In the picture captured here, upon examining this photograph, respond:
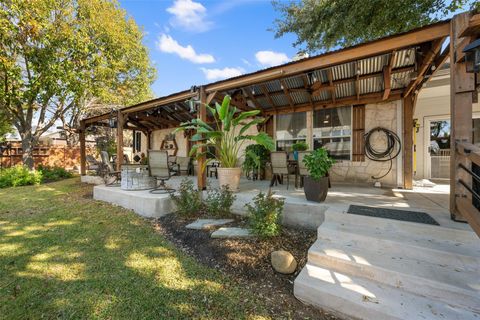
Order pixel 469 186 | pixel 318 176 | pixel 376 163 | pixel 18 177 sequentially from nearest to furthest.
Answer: pixel 469 186 → pixel 318 176 → pixel 376 163 → pixel 18 177

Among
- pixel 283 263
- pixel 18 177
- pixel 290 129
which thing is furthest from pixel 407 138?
pixel 18 177

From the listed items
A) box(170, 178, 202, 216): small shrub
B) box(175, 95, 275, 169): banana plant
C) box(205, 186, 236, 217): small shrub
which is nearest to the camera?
box(205, 186, 236, 217): small shrub

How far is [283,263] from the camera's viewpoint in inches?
95.2

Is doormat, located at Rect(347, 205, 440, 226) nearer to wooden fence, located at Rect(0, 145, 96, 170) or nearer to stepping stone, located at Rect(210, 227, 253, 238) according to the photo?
stepping stone, located at Rect(210, 227, 253, 238)

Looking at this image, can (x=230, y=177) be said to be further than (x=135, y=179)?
No

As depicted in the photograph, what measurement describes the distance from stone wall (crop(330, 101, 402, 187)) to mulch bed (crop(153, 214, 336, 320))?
12.1 ft

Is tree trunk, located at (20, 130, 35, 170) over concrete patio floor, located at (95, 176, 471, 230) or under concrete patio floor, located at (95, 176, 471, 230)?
over

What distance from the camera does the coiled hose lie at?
18.7 ft

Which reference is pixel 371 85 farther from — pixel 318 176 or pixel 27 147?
pixel 27 147

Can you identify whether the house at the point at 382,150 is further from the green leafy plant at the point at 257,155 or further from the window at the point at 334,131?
the green leafy plant at the point at 257,155

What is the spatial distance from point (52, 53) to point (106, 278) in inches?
396

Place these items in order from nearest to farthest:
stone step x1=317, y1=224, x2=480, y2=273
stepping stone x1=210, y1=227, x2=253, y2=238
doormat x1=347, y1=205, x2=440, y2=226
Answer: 1. stone step x1=317, y1=224, x2=480, y2=273
2. doormat x1=347, y1=205, x2=440, y2=226
3. stepping stone x1=210, y1=227, x2=253, y2=238

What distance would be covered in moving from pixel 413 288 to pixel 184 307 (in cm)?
208

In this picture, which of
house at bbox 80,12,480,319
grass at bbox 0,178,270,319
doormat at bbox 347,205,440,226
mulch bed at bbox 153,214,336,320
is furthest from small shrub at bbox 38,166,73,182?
doormat at bbox 347,205,440,226
